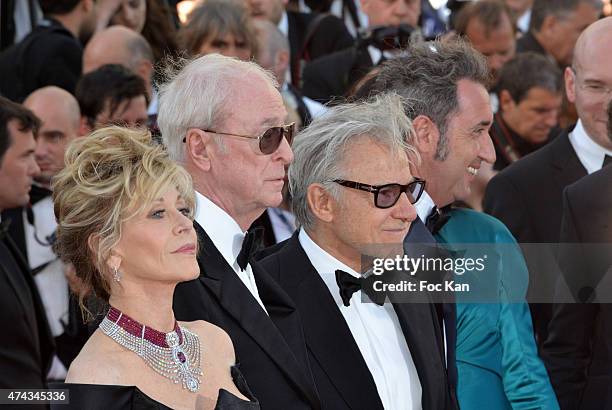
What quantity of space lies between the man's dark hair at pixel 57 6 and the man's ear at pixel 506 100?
277 centimetres

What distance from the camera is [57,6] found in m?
7.45

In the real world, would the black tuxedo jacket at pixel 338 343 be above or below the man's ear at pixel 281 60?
above

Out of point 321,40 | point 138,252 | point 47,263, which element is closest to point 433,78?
point 138,252

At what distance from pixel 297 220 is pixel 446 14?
589cm

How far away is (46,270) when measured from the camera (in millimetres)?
6012

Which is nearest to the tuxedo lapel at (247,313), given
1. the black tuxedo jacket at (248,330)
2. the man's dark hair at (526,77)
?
the black tuxedo jacket at (248,330)

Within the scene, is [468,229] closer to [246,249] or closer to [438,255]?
[438,255]

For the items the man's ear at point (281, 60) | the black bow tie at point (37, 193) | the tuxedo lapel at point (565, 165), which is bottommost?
the black bow tie at point (37, 193)

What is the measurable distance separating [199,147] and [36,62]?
3395 mm

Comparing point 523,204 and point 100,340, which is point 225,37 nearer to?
point 523,204

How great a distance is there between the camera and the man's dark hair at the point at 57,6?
7.42 meters

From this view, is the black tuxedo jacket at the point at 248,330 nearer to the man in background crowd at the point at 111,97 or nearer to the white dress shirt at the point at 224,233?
the white dress shirt at the point at 224,233

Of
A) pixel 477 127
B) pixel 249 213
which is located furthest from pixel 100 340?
pixel 477 127

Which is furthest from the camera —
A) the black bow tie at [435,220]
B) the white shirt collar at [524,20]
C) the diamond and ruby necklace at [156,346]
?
the white shirt collar at [524,20]
